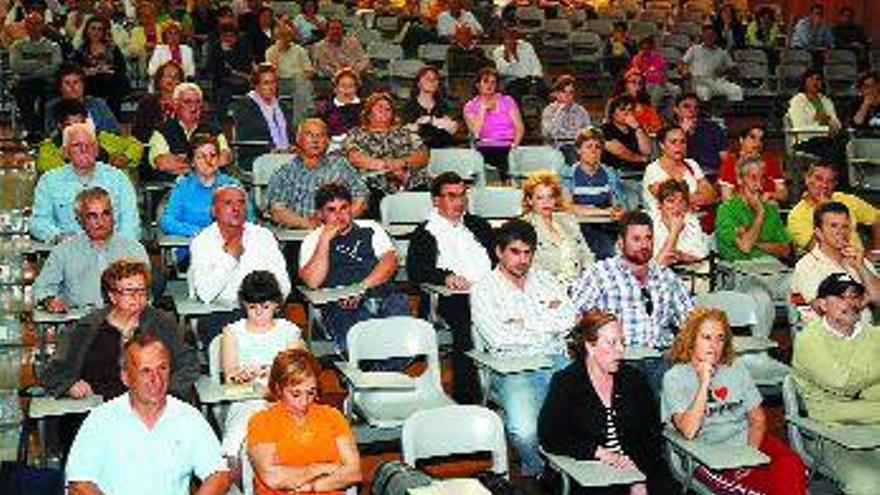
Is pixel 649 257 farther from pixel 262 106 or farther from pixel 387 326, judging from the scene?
pixel 262 106

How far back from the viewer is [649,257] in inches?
240

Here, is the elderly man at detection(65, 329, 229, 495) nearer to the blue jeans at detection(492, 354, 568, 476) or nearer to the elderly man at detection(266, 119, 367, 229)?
the blue jeans at detection(492, 354, 568, 476)

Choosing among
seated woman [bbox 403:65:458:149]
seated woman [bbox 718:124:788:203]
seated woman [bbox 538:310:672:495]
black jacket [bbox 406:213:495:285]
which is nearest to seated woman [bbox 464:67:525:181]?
seated woman [bbox 403:65:458:149]

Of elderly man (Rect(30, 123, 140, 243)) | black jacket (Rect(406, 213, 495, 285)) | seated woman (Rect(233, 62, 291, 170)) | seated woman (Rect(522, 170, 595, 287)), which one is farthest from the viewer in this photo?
seated woman (Rect(233, 62, 291, 170))

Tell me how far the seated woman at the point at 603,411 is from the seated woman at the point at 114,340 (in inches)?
51.8

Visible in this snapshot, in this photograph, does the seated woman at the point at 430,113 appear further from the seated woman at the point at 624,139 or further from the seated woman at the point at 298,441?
the seated woman at the point at 298,441

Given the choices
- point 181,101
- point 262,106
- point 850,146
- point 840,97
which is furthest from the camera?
point 840,97

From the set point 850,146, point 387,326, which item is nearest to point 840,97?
point 850,146

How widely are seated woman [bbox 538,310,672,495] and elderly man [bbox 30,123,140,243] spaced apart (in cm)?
259

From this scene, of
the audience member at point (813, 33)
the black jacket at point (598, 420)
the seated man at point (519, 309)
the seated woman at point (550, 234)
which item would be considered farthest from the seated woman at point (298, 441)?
the audience member at point (813, 33)

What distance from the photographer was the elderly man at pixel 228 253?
627cm

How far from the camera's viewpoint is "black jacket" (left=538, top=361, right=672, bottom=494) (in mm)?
5113

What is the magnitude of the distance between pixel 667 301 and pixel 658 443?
95 cm

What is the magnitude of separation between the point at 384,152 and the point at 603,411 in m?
3.47
